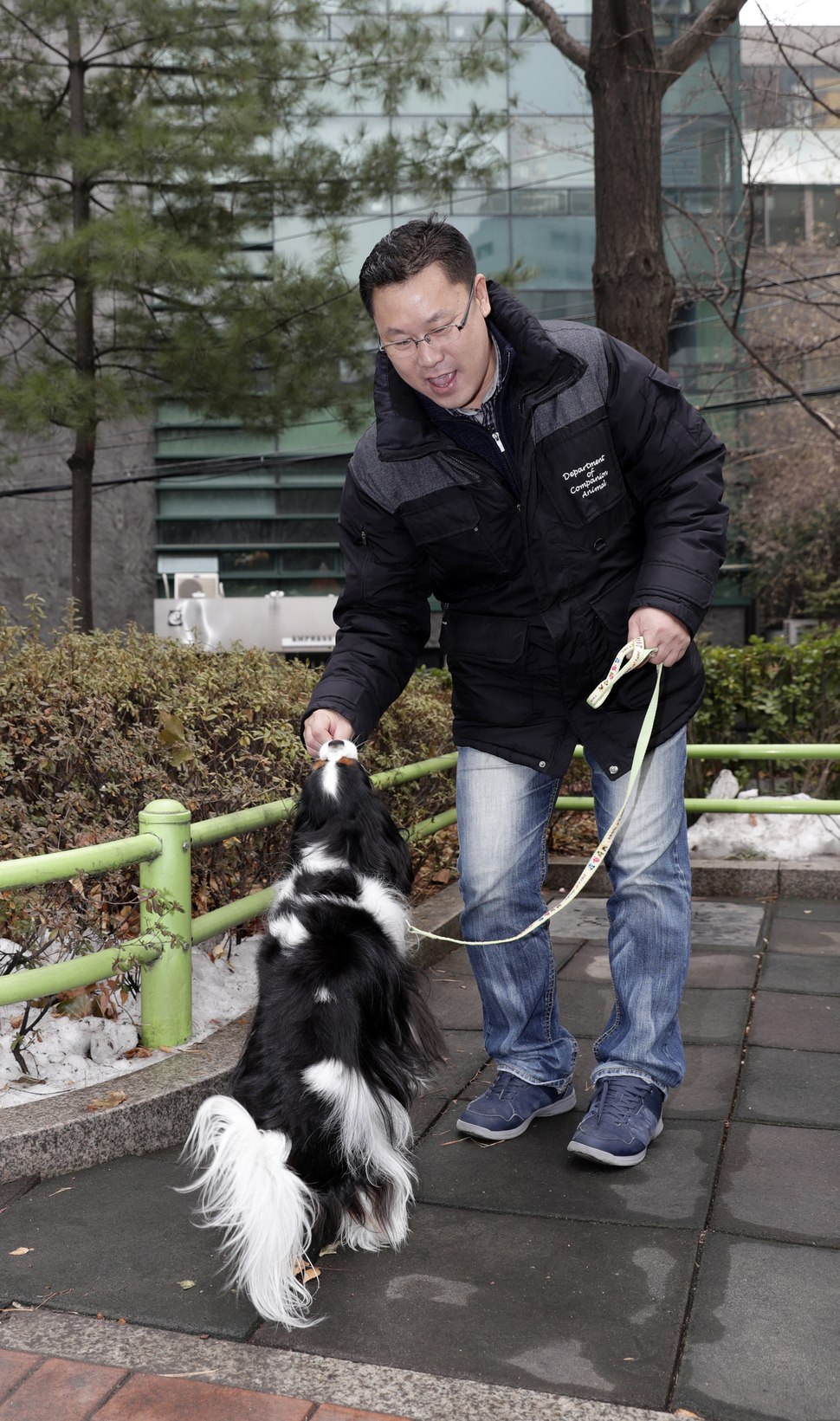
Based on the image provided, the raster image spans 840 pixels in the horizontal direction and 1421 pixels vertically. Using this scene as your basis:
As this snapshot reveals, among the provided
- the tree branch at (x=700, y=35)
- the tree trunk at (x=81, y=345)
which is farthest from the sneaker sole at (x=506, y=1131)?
the tree trunk at (x=81, y=345)

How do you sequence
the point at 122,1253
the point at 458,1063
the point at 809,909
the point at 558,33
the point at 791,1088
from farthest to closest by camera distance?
the point at 558,33, the point at 809,909, the point at 458,1063, the point at 791,1088, the point at 122,1253

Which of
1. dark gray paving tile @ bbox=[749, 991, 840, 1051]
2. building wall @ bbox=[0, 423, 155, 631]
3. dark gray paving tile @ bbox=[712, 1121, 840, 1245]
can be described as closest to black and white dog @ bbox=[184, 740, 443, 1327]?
dark gray paving tile @ bbox=[712, 1121, 840, 1245]

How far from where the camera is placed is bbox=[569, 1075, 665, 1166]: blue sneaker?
2830 mm

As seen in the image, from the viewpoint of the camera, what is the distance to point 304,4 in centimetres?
1192

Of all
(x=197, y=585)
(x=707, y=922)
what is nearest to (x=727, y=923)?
(x=707, y=922)

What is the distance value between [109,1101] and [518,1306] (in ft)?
3.80

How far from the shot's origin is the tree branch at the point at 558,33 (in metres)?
7.02

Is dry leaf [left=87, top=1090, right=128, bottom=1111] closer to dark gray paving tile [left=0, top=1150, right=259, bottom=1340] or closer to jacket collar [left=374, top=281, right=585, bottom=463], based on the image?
dark gray paving tile [left=0, top=1150, right=259, bottom=1340]

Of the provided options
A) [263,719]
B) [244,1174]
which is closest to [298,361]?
[263,719]

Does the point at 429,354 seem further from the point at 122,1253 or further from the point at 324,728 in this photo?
the point at 122,1253

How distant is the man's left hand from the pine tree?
933cm

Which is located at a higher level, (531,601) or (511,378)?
(511,378)

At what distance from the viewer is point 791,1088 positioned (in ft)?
10.9

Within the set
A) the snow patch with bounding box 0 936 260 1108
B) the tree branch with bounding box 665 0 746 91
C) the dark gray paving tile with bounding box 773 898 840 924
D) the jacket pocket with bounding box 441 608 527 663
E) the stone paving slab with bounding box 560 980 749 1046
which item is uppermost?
the tree branch with bounding box 665 0 746 91
